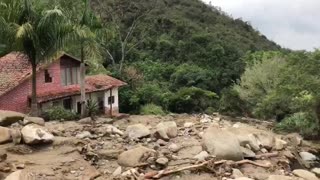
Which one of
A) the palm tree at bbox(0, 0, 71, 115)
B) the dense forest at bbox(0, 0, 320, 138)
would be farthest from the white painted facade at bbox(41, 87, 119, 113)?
the palm tree at bbox(0, 0, 71, 115)

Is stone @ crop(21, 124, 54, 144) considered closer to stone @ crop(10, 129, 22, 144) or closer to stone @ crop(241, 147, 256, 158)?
stone @ crop(10, 129, 22, 144)

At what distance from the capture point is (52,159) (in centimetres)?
1003

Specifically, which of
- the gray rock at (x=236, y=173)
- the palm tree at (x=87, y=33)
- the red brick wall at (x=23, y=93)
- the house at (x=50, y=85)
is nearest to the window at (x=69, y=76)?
the house at (x=50, y=85)

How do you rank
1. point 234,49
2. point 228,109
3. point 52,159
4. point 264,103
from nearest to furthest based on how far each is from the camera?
1. point 52,159
2. point 264,103
3. point 228,109
4. point 234,49

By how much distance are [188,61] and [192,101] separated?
→ 8.72 meters

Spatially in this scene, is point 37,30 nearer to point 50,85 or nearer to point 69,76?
point 50,85

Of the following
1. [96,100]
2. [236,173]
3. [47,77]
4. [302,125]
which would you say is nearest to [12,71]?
[47,77]

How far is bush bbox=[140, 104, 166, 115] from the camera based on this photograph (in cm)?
2441

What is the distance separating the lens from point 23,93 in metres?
19.5

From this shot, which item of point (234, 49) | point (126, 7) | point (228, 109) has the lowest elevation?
point (228, 109)

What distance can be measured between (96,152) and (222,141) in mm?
3112

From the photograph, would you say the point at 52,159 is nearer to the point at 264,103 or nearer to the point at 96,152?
the point at 96,152

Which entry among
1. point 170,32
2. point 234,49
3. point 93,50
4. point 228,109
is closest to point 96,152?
point 93,50

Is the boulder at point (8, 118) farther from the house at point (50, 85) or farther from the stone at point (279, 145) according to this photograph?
the stone at point (279, 145)
